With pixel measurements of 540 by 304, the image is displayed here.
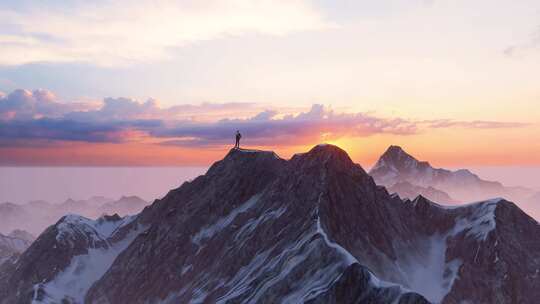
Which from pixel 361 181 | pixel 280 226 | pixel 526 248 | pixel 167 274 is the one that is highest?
pixel 361 181

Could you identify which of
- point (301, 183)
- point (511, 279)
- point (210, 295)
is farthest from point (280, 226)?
point (511, 279)

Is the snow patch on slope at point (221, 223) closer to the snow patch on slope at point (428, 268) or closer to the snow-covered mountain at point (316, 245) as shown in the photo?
the snow-covered mountain at point (316, 245)

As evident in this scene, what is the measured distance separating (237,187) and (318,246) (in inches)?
2578

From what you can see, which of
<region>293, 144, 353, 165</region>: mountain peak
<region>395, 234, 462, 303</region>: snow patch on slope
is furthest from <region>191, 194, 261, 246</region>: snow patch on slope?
<region>395, 234, 462, 303</region>: snow patch on slope

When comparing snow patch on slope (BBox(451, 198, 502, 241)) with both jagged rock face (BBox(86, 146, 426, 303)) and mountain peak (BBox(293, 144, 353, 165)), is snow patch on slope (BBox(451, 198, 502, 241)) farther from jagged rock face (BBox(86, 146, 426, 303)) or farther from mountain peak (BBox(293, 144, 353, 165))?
mountain peak (BBox(293, 144, 353, 165))

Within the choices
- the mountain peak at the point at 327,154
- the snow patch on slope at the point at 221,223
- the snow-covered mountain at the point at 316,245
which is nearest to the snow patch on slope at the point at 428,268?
the snow-covered mountain at the point at 316,245

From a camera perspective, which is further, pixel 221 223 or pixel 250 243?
pixel 221 223

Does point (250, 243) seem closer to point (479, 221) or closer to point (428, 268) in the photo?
point (428, 268)

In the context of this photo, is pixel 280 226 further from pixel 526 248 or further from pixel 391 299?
pixel 526 248

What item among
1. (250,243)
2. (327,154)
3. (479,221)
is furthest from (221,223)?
(479,221)

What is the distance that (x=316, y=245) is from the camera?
411ft

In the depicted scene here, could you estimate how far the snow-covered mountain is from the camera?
5054 inches

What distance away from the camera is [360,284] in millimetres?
103500

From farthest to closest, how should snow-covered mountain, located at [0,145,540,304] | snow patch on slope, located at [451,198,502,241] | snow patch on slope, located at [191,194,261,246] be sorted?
snow patch on slope, located at [191,194,261,246], snow patch on slope, located at [451,198,502,241], snow-covered mountain, located at [0,145,540,304]
